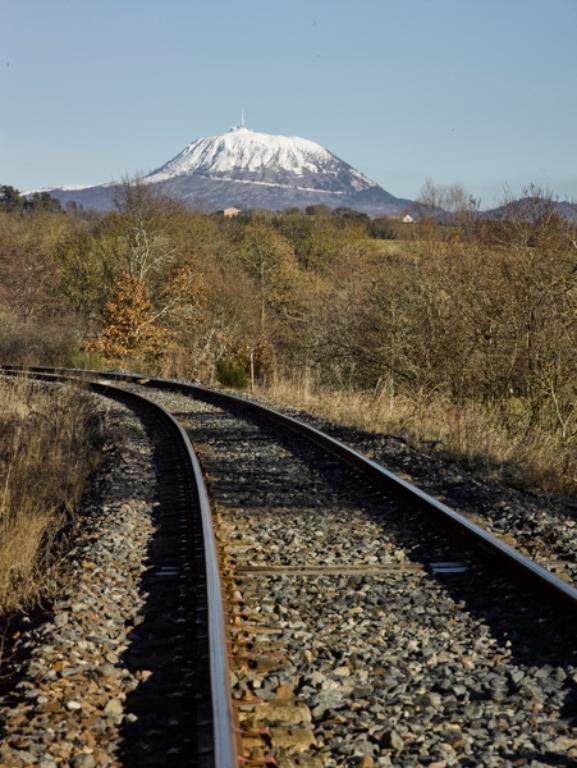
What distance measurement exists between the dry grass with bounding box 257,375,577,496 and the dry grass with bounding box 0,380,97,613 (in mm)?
4398

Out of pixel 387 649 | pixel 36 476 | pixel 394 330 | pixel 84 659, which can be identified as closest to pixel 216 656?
pixel 84 659

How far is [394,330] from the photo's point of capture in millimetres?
18531

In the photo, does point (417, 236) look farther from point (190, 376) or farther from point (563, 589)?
point (563, 589)

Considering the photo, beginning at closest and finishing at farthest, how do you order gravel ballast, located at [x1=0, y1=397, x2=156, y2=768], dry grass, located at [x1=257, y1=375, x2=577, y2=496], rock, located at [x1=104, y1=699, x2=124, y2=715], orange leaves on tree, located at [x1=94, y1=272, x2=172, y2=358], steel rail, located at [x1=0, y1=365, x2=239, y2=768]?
steel rail, located at [x1=0, y1=365, x2=239, y2=768] < gravel ballast, located at [x1=0, y1=397, x2=156, y2=768] < rock, located at [x1=104, y1=699, x2=124, y2=715] < dry grass, located at [x1=257, y1=375, x2=577, y2=496] < orange leaves on tree, located at [x1=94, y1=272, x2=172, y2=358]

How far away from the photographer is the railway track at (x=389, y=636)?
11.9 ft

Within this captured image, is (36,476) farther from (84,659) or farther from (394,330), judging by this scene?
(394,330)

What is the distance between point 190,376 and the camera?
2881 cm

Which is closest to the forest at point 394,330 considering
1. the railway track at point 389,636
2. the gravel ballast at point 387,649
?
the railway track at point 389,636

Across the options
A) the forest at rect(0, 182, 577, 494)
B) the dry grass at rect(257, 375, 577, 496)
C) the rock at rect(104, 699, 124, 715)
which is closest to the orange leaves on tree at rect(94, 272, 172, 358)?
the forest at rect(0, 182, 577, 494)

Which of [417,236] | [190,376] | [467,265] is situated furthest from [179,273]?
[467,265]

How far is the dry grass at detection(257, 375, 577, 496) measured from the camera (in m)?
10.0

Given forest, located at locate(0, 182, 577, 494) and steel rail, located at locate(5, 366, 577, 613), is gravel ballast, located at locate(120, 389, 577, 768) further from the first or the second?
forest, located at locate(0, 182, 577, 494)

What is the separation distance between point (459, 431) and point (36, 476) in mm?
5786

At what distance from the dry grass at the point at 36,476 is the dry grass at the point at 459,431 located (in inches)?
173
